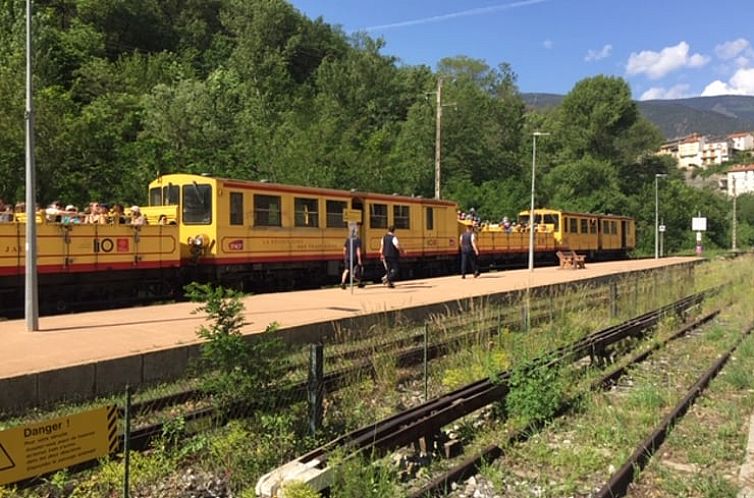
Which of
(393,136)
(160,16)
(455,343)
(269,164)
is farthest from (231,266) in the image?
(160,16)

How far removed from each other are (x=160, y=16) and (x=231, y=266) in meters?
51.1

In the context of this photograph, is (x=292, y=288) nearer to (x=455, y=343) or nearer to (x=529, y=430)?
(x=455, y=343)

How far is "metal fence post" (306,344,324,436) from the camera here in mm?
6109

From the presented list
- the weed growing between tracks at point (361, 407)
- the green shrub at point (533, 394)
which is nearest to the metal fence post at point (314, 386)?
the weed growing between tracks at point (361, 407)

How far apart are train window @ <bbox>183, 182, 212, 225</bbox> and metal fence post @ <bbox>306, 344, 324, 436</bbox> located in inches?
462

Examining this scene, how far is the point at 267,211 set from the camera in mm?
18578

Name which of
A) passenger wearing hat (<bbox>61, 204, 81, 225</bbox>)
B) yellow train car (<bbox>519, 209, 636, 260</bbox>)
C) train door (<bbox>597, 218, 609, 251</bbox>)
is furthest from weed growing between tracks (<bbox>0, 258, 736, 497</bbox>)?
train door (<bbox>597, 218, 609, 251</bbox>)

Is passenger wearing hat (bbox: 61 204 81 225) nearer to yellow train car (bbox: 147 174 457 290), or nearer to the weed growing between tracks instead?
yellow train car (bbox: 147 174 457 290)

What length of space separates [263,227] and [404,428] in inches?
518

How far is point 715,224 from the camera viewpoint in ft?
239

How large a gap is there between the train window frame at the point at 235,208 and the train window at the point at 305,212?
2.02m

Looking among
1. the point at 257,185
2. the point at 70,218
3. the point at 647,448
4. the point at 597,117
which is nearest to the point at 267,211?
the point at 257,185

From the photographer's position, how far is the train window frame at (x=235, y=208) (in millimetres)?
17547

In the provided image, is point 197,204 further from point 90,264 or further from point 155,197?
point 90,264
